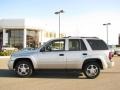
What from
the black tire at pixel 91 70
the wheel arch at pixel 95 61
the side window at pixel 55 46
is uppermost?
the side window at pixel 55 46

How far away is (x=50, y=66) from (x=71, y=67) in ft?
3.10

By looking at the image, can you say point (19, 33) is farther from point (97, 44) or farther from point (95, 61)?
point (95, 61)

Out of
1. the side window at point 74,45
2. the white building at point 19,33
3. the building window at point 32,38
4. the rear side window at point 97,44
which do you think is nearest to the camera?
the side window at point 74,45

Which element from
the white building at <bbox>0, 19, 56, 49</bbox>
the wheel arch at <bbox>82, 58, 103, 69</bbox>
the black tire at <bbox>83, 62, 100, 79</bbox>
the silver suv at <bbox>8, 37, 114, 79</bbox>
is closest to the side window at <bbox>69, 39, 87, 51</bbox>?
the silver suv at <bbox>8, 37, 114, 79</bbox>

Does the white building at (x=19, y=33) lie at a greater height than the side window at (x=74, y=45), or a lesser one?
greater

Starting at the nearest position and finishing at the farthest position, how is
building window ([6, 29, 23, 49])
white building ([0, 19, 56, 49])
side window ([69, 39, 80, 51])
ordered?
side window ([69, 39, 80, 51]) → white building ([0, 19, 56, 49]) → building window ([6, 29, 23, 49])

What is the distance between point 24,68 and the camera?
14.3m

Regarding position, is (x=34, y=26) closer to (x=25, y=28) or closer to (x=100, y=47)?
(x=25, y=28)

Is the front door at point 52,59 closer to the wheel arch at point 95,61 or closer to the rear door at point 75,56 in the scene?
the rear door at point 75,56

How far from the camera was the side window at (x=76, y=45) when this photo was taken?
1420 centimetres

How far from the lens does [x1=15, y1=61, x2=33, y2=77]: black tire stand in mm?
14266

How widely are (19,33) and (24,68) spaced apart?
182 ft

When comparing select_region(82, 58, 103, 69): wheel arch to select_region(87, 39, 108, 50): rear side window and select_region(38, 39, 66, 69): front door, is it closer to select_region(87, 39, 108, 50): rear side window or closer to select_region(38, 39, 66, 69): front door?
select_region(87, 39, 108, 50): rear side window

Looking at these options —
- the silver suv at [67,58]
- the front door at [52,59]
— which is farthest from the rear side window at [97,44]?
the front door at [52,59]
